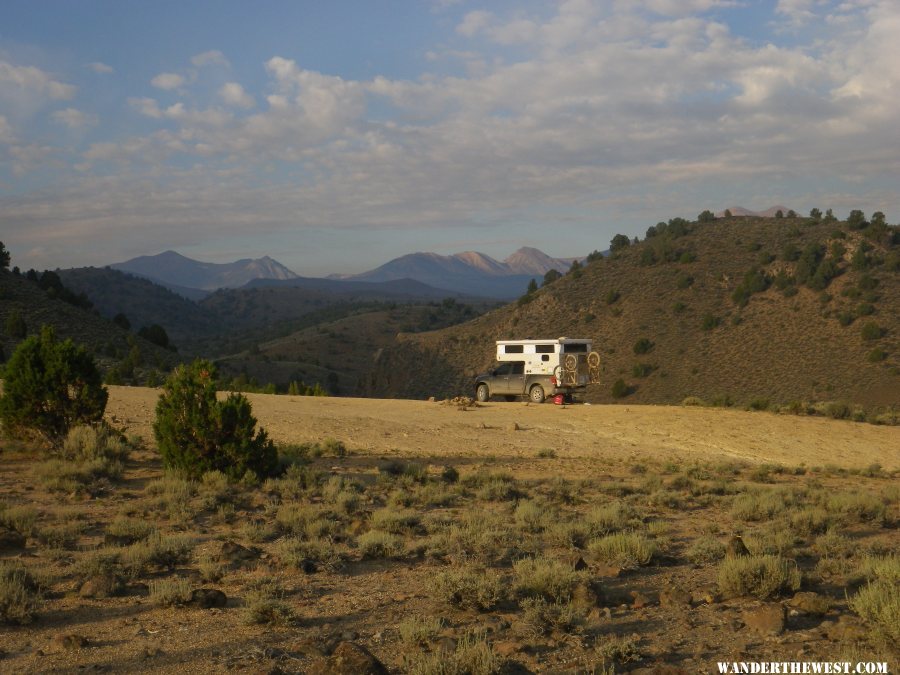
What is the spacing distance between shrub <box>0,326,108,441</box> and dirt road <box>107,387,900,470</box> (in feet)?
9.32

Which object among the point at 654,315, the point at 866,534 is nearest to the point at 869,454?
the point at 866,534

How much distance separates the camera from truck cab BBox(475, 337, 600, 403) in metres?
30.2

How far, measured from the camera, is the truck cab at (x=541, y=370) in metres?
30.2

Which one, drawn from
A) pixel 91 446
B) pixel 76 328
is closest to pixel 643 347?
pixel 76 328

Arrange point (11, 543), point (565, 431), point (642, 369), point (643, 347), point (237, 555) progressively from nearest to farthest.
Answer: point (237, 555)
point (11, 543)
point (565, 431)
point (642, 369)
point (643, 347)

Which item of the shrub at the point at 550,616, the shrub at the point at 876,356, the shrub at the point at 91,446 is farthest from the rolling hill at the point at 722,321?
the shrub at the point at 550,616

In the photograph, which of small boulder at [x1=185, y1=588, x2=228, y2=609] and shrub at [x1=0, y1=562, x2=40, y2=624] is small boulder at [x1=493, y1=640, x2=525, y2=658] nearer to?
small boulder at [x1=185, y1=588, x2=228, y2=609]

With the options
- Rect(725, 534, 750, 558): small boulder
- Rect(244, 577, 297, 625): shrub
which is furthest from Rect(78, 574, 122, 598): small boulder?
Rect(725, 534, 750, 558): small boulder

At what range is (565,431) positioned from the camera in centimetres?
2352

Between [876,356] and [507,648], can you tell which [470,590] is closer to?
[507,648]

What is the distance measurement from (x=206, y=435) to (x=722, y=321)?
52137 mm

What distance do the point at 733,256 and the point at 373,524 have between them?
6424 cm

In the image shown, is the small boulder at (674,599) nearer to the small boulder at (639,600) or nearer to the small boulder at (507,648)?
the small boulder at (639,600)

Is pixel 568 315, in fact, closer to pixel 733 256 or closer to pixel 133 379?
pixel 733 256
